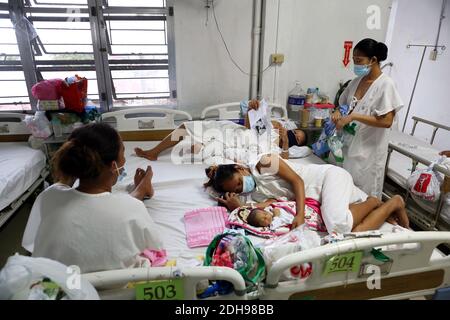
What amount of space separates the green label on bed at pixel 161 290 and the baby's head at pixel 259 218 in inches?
27.8

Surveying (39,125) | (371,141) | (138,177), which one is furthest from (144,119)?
(371,141)

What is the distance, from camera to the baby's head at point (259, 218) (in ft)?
5.74

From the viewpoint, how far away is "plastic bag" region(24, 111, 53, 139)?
2.77m

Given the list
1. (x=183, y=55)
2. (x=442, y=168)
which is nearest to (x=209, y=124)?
(x=183, y=55)

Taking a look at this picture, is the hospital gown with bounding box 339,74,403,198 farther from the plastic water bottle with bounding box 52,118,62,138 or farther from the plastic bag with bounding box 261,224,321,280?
the plastic water bottle with bounding box 52,118,62,138

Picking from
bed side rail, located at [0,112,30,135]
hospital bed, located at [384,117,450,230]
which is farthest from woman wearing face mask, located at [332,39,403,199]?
bed side rail, located at [0,112,30,135]

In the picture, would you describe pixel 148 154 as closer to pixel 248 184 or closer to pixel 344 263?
pixel 248 184

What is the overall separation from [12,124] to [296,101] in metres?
2.95

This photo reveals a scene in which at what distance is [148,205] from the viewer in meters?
2.05

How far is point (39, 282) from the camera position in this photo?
2.72 ft

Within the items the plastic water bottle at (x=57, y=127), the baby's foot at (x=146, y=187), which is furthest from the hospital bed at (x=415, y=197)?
the plastic water bottle at (x=57, y=127)

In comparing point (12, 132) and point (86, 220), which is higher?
point (86, 220)

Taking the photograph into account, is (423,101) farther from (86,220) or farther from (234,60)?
(86,220)
